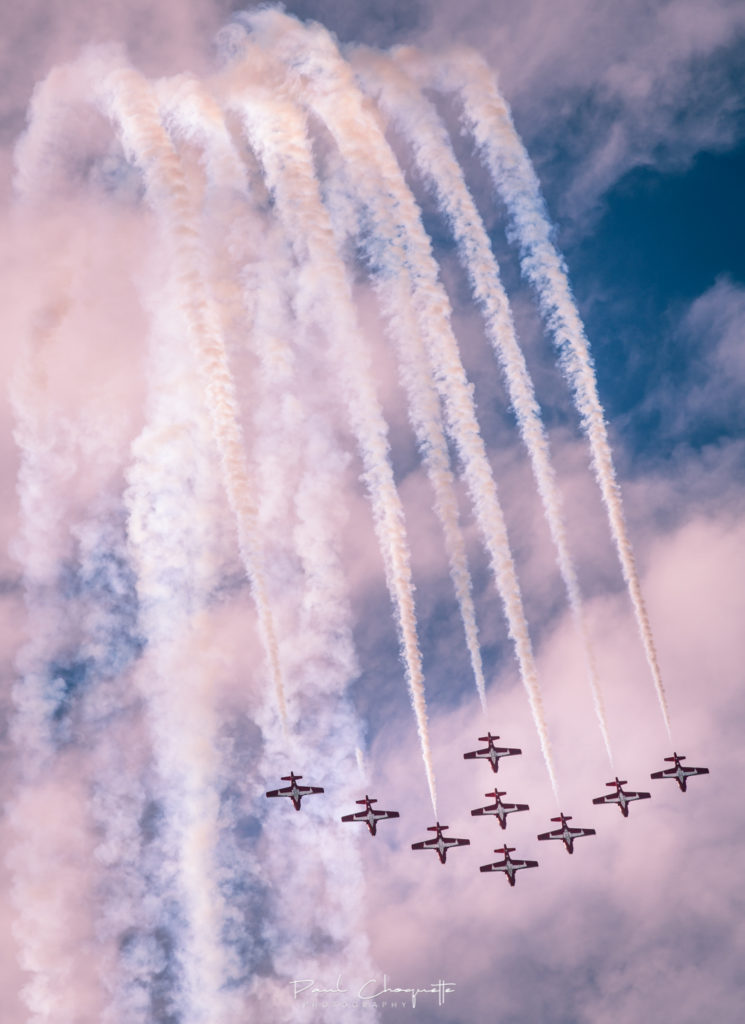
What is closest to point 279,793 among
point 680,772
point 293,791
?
point 293,791

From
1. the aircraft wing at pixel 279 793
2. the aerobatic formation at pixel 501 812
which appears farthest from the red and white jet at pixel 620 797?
the aircraft wing at pixel 279 793

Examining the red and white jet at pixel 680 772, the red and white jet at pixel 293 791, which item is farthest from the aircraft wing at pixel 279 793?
the red and white jet at pixel 680 772

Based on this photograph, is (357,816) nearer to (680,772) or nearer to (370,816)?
(370,816)

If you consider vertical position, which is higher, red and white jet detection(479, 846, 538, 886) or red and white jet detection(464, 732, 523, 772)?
red and white jet detection(464, 732, 523, 772)

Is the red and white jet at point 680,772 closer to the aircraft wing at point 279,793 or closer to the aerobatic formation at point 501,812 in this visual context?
the aerobatic formation at point 501,812

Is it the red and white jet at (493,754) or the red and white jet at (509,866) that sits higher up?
the red and white jet at (493,754)

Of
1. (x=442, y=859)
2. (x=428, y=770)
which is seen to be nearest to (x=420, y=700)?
→ (x=428, y=770)

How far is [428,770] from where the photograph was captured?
4384cm

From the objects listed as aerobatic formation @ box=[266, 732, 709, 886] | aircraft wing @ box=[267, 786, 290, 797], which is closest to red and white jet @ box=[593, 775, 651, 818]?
aerobatic formation @ box=[266, 732, 709, 886]

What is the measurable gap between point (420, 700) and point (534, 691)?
6177 millimetres

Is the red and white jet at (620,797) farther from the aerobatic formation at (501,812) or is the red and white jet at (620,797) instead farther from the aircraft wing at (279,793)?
the aircraft wing at (279,793)

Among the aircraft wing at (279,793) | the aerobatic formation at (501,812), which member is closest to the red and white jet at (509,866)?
the aerobatic formation at (501,812)

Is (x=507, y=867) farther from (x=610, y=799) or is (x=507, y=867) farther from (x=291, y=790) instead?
(x=291, y=790)

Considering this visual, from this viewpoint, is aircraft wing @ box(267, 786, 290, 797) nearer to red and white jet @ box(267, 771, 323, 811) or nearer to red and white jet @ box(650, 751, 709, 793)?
red and white jet @ box(267, 771, 323, 811)
